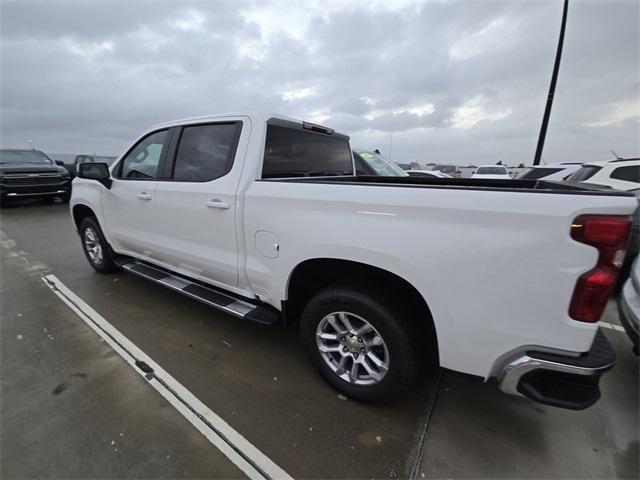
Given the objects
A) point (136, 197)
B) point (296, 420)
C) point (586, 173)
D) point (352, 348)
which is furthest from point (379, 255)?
point (586, 173)

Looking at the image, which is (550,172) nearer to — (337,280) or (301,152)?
(301,152)

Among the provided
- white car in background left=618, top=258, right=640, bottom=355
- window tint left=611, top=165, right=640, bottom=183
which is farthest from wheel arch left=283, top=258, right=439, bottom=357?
window tint left=611, top=165, right=640, bottom=183

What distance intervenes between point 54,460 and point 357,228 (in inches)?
85.8

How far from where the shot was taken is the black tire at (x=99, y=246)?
13.1 feet

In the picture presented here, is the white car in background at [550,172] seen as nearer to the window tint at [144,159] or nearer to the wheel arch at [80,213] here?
the window tint at [144,159]

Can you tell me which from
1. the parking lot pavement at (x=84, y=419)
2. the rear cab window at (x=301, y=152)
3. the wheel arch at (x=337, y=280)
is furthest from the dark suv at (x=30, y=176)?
the wheel arch at (x=337, y=280)

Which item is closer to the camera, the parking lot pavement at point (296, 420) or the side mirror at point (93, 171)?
the parking lot pavement at point (296, 420)

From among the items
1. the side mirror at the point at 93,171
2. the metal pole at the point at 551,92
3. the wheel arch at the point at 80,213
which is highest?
the metal pole at the point at 551,92

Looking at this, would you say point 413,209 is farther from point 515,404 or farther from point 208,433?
point 208,433

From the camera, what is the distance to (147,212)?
3.09m

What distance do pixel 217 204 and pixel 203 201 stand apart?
193 millimetres

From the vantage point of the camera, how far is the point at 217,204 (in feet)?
7.78

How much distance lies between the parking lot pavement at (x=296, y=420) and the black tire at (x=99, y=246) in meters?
1.33

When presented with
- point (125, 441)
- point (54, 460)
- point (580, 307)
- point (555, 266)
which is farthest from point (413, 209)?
point (54, 460)
